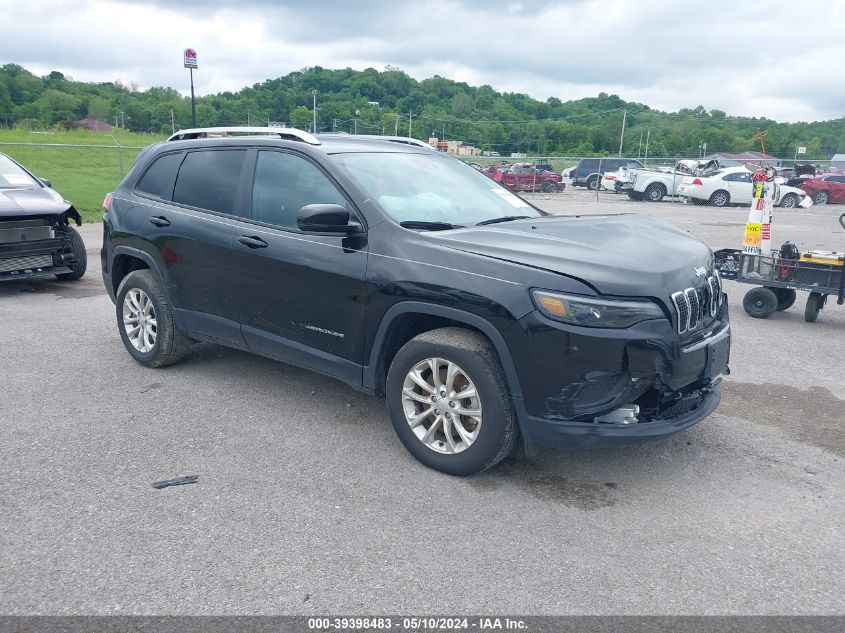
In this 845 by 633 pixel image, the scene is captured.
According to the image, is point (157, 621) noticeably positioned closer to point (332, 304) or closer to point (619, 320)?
point (332, 304)

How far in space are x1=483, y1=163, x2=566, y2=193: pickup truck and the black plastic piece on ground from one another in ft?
97.9

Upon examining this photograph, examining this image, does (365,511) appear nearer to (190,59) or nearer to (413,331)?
(413,331)

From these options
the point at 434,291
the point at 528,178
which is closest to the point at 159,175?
the point at 434,291

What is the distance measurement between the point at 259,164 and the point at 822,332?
19.2 ft

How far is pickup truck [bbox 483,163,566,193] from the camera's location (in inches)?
1288

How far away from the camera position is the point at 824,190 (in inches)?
1156

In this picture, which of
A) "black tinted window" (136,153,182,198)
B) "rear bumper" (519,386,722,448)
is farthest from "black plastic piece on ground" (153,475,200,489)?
"black tinted window" (136,153,182,198)

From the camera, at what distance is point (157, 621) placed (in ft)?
8.72

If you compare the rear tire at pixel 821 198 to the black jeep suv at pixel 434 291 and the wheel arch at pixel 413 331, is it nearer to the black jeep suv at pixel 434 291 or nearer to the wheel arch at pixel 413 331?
the black jeep suv at pixel 434 291

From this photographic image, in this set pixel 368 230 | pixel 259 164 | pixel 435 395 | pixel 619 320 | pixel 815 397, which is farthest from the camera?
pixel 815 397

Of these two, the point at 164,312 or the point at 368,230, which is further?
the point at 164,312

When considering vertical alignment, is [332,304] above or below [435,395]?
above

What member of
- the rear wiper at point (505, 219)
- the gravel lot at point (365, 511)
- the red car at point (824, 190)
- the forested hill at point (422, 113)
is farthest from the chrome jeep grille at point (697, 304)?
the forested hill at point (422, 113)

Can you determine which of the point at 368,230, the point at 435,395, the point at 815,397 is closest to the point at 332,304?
the point at 368,230
